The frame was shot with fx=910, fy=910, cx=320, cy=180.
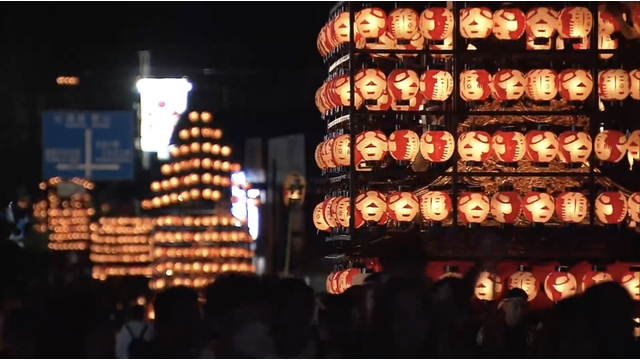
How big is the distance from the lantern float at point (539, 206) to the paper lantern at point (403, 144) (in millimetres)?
1223

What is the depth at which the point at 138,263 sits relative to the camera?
13680 millimetres

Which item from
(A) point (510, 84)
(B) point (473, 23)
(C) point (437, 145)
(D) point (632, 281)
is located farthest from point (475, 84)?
(D) point (632, 281)

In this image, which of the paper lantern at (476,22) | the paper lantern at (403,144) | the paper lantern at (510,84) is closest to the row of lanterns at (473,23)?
the paper lantern at (476,22)

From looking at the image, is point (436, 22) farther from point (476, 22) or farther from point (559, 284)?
point (559, 284)

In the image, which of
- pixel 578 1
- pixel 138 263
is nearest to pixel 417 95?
pixel 578 1

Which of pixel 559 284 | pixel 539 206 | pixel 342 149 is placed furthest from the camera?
pixel 342 149

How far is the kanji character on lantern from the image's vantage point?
8.98m

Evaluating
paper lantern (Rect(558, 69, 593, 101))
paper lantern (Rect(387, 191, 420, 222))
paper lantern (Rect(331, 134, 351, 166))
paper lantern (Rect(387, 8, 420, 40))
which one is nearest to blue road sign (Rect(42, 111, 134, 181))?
paper lantern (Rect(331, 134, 351, 166))

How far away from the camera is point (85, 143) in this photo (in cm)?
722

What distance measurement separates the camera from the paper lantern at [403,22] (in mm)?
8969

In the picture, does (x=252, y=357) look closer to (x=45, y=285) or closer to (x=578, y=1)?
(x=45, y=285)

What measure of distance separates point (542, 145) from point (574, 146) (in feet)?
1.03

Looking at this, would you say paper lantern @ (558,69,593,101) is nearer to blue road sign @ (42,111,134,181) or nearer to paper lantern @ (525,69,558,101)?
paper lantern @ (525,69,558,101)

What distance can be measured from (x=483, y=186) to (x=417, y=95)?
47.6 inches
